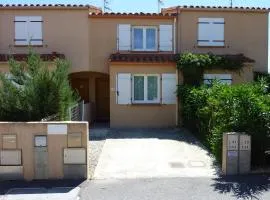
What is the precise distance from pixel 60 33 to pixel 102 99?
440 cm

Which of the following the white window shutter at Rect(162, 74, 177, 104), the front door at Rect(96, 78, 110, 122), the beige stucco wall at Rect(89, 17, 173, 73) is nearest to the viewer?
the white window shutter at Rect(162, 74, 177, 104)

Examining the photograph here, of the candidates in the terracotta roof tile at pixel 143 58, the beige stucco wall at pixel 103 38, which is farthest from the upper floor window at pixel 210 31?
the beige stucco wall at pixel 103 38

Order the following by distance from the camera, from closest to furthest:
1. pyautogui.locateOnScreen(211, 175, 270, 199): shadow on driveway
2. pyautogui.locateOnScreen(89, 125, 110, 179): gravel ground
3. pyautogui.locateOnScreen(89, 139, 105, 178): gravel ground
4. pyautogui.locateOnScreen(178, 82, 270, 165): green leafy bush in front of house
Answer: pyautogui.locateOnScreen(211, 175, 270, 199): shadow on driveway, pyautogui.locateOnScreen(178, 82, 270, 165): green leafy bush in front of house, pyautogui.locateOnScreen(89, 139, 105, 178): gravel ground, pyautogui.locateOnScreen(89, 125, 110, 179): gravel ground

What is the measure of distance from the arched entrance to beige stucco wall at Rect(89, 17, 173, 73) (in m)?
2.07

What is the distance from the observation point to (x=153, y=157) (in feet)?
36.8

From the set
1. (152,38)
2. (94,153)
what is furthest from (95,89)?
(94,153)

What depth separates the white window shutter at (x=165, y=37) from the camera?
63.1ft

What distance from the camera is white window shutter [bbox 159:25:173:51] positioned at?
19.2 metres

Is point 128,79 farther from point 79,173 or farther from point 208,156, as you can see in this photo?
point 79,173

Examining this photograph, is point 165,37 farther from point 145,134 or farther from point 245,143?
point 245,143

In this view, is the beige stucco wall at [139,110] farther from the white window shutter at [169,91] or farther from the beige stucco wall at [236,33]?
the beige stucco wall at [236,33]

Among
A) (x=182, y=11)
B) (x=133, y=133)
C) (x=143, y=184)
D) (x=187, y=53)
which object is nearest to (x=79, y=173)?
(x=143, y=184)

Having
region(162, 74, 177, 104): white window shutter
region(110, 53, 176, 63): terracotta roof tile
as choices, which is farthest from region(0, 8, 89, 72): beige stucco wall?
region(162, 74, 177, 104): white window shutter

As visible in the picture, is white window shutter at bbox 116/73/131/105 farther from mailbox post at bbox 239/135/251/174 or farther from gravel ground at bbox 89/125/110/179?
mailbox post at bbox 239/135/251/174
